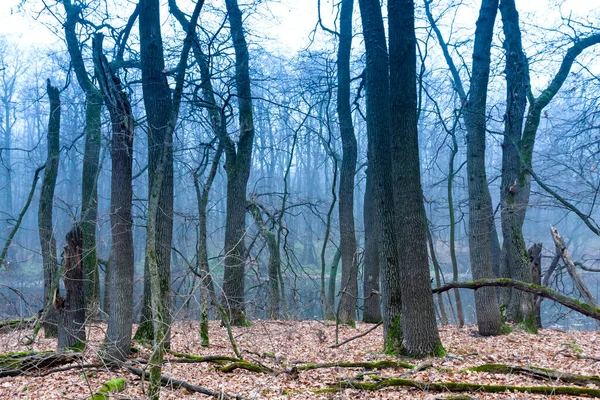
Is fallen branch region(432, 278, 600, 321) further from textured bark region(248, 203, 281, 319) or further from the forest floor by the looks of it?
textured bark region(248, 203, 281, 319)

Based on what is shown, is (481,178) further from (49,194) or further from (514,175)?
(49,194)

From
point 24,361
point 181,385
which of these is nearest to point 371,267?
point 181,385

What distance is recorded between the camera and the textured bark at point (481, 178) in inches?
376

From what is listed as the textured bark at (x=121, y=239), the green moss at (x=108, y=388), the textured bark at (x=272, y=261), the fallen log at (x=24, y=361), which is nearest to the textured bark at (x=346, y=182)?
the textured bark at (x=272, y=261)

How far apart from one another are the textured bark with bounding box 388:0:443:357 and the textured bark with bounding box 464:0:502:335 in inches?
109

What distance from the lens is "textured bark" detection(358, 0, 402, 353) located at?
7734mm

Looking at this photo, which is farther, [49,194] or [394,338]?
[49,194]

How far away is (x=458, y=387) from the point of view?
5.57m

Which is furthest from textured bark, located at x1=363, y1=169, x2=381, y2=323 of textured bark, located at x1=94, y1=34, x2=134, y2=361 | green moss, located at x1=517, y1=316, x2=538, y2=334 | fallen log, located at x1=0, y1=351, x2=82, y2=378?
fallen log, located at x1=0, y1=351, x2=82, y2=378

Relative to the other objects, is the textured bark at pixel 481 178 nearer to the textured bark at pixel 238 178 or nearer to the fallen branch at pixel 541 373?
the fallen branch at pixel 541 373

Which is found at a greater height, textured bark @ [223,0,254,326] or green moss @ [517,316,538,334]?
textured bark @ [223,0,254,326]

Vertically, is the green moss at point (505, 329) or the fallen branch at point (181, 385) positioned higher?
the green moss at point (505, 329)

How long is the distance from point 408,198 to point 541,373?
280 centimetres

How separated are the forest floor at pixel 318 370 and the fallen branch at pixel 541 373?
0.26 feet
